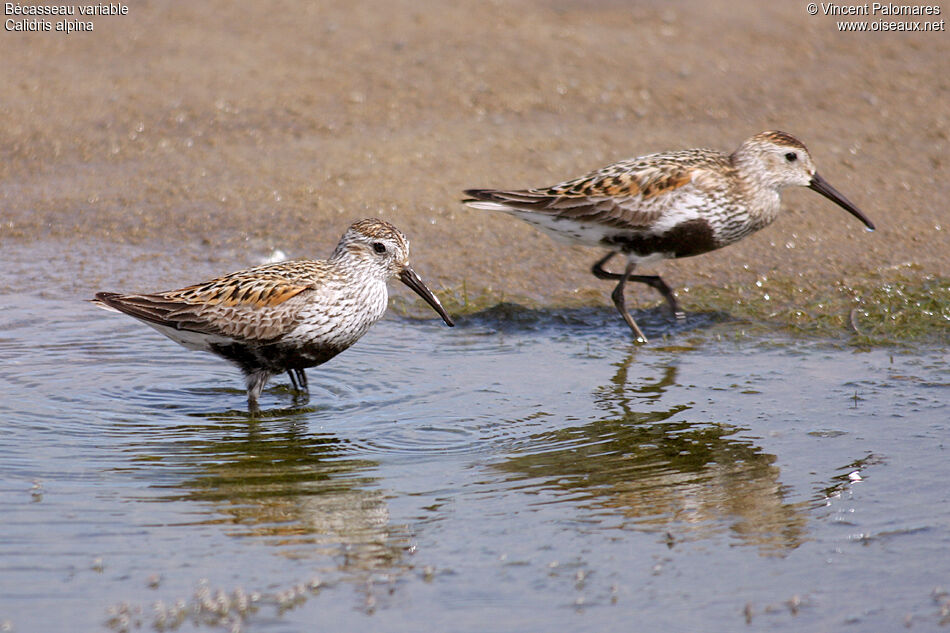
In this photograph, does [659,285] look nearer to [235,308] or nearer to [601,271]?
[601,271]

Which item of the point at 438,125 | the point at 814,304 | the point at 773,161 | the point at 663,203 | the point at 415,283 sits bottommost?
the point at 814,304

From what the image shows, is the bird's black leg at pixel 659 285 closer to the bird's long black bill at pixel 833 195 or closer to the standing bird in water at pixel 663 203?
the standing bird in water at pixel 663 203

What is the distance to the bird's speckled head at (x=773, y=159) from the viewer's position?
11.6m

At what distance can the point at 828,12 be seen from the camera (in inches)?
750

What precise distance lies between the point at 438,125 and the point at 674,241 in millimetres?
5050

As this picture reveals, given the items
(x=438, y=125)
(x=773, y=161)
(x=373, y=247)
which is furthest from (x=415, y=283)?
(x=438, y=125)

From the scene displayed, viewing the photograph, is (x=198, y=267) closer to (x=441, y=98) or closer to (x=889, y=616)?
(x=441, y=98)

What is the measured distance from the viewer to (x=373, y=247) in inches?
381

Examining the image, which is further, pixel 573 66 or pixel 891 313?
pixel 573 66

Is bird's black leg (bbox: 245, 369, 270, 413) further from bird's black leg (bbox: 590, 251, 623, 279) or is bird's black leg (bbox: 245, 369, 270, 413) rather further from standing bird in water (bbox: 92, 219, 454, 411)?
bird's black leg (bbox: 590, 251, 623, 279)

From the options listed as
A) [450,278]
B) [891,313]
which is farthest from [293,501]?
[891,313]

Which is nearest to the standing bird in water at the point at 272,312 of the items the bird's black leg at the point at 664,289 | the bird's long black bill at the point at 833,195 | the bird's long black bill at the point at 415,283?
the bird's long black bill at the point at 415,283

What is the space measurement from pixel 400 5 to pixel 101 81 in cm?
463

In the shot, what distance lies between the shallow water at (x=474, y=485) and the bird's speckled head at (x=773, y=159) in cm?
170
